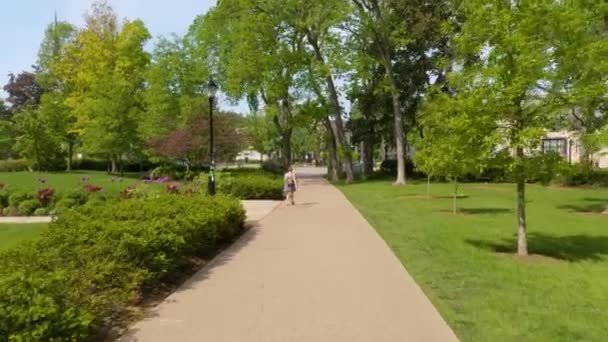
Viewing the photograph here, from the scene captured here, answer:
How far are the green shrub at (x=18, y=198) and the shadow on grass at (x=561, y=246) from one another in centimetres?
1471

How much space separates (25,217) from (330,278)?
13.6 m

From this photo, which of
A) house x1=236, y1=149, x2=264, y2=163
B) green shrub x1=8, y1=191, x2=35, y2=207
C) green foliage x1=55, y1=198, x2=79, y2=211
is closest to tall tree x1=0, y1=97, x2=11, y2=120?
house x1=236, y1=149, x2=264, y2=163

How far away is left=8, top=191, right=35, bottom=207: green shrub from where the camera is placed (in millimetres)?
20406

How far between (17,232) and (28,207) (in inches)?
227

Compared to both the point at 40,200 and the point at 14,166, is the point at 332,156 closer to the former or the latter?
the point at 40,200

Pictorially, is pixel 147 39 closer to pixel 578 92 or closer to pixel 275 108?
pixel 275 108

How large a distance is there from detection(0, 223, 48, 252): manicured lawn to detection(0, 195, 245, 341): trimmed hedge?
2921 millimetres

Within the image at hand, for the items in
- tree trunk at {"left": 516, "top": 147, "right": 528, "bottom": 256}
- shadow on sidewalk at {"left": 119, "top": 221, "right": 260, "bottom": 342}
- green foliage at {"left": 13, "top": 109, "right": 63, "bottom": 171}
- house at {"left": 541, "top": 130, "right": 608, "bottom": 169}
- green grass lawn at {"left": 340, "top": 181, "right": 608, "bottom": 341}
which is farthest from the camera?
green foliage at {"left": 13, "top": 109, "right": 63, "bottom": 171}

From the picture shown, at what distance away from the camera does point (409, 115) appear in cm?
4825

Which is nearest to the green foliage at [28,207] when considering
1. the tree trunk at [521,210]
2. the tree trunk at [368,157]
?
the tree trunk at [521,210]

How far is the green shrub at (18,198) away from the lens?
20.4 metres

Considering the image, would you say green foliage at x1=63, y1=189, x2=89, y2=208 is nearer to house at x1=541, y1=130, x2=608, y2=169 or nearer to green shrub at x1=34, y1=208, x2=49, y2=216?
green shrub at x1=34, y1=208, x2=49, y2=216

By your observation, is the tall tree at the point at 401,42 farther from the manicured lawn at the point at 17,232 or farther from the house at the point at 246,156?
the manicured lawn at the point at 17,232

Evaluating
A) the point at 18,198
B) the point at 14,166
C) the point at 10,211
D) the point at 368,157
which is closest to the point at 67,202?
the point at 10,211
